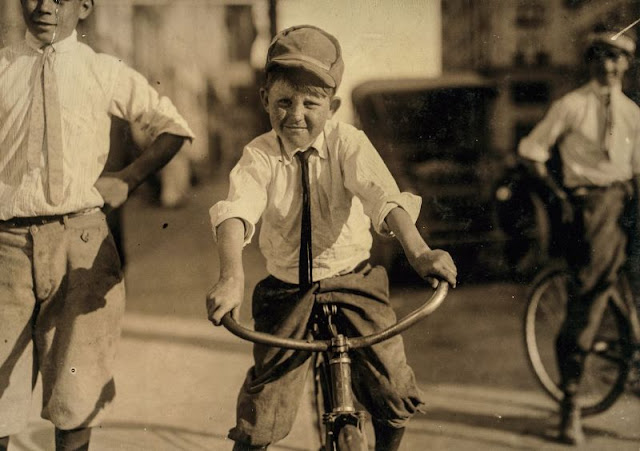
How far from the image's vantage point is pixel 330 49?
2.90m

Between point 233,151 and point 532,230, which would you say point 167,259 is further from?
point 532,230

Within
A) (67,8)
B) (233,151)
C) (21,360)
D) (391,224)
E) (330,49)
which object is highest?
(67,8)

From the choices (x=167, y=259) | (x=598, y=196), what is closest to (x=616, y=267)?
(x=598, y=196)

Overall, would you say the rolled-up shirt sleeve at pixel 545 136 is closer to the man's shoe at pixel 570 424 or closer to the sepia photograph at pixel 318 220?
the sepia photograph at pixel 318 220

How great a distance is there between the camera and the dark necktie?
2984mm

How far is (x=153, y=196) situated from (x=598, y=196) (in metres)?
2.03

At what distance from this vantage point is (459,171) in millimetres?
3967

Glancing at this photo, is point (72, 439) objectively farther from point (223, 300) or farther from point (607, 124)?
point (607, 124)

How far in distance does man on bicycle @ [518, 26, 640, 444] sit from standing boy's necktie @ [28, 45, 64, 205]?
2.05 metres

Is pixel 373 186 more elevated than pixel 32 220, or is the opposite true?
pixel 373 186

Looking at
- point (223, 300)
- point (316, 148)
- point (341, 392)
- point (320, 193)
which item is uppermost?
point (316, 148)

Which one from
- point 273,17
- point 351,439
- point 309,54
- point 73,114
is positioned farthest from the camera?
point 273,17

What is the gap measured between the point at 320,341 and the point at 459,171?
68.9 inches

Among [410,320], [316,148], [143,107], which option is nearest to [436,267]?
[410,320]
